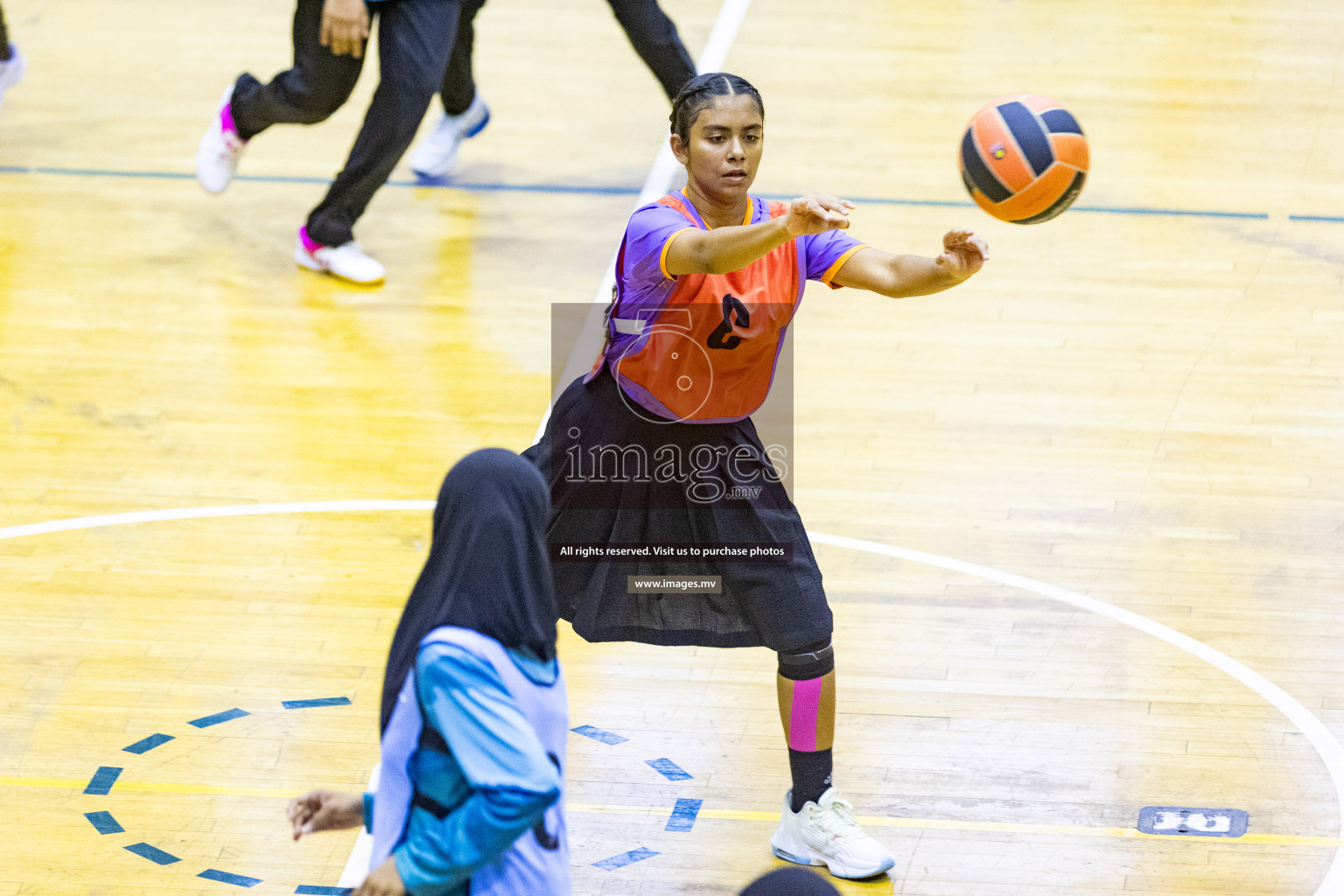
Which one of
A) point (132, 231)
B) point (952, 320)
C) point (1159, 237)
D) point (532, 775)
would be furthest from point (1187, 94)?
point (532, 775)

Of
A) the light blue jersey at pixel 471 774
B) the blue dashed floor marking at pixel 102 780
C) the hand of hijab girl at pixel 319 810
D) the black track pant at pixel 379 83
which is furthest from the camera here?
the black track pant at pixel 379 83

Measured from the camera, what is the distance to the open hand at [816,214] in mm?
3215

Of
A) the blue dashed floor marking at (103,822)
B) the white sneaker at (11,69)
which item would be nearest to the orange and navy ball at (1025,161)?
the blue dashed floor marking at (103,822)

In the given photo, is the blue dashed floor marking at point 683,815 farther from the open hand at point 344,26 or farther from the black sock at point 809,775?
the open hand at point 344,26

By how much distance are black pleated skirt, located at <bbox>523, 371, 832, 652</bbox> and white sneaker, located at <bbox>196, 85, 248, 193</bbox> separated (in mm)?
4004

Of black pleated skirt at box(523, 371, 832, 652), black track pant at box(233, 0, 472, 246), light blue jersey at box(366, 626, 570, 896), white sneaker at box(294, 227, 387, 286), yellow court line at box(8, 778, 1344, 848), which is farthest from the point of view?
white sneaker at box(294, 227, 387, 286)

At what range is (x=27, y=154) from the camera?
839cm

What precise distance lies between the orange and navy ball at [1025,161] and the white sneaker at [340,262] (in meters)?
3.80

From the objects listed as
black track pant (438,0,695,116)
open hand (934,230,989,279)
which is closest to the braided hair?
open hand (934,230,989,279)

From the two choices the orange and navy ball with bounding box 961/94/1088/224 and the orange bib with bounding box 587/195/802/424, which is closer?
the orange bib with bounding box 587/195/802/424

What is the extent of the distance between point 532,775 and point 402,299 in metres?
4.89

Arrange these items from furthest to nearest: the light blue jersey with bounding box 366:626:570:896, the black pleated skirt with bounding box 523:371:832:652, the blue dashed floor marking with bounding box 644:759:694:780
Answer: the blue dashed floor marking with bounding box 644:759:694:780
the black pleated skirt with bounding box 523:371:832:652
the light blue jersey with bounding box 366:626:570:896

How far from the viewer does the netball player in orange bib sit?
3637 millimetres

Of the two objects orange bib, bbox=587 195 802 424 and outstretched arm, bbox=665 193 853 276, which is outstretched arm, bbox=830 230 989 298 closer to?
orange bib, bbox=587 195 802 424
